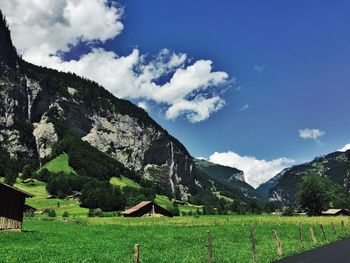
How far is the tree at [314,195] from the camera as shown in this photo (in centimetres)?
15006

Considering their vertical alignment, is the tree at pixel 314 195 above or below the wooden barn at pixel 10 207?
above

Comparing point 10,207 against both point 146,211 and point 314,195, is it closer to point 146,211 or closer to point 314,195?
point 146,211

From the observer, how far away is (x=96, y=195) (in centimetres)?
18488

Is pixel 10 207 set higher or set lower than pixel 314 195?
lower

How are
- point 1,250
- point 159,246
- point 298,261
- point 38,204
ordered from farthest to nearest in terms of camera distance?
1. point 38,204
2. point 159,246
3. point 1,250
4. point 298,261

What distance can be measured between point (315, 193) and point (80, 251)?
13260cm

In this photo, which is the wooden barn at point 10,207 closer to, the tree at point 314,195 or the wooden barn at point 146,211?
the wooden barn at point 146,211

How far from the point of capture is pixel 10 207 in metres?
51.9

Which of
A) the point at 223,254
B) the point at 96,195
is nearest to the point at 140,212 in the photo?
the point at 96,195

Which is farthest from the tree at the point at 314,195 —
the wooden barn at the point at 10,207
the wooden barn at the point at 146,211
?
the wooden barn at the point at 10,207

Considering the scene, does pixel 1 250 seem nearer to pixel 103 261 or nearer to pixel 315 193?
pixel 103 261

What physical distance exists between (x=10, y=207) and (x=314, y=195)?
405ft

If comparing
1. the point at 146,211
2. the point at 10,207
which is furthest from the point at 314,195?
the point at 10,207

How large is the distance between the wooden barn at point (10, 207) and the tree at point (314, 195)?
4679 inches
